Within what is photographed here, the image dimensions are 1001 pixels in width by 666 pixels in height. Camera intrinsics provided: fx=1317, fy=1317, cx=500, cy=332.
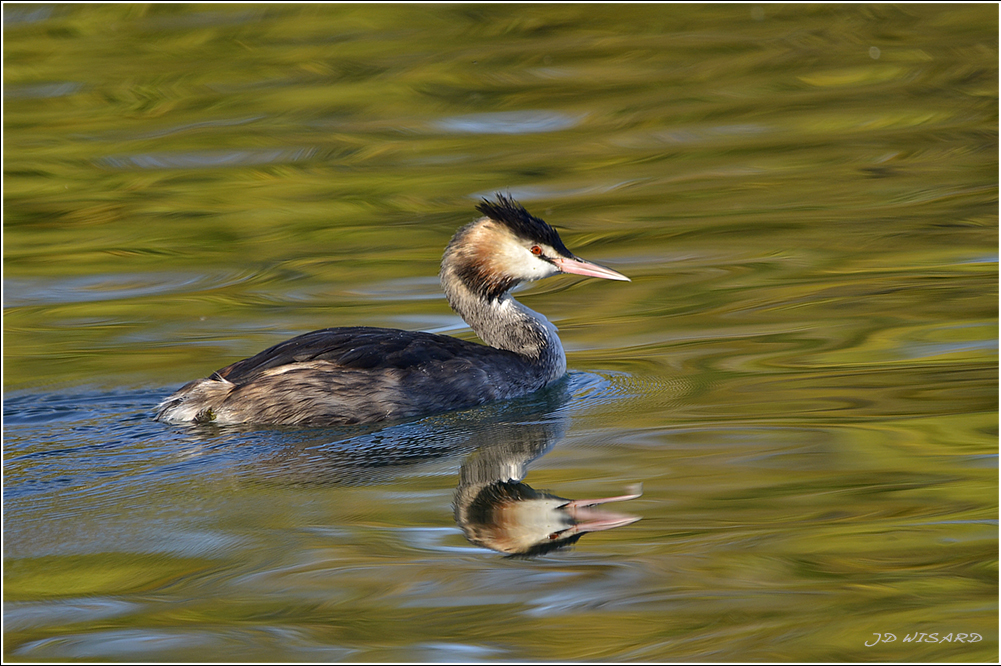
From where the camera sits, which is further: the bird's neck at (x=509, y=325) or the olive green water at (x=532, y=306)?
the bird's neck at (x=509, y=325)

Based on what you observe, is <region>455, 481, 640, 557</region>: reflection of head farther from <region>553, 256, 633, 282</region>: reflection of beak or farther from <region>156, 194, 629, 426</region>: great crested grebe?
<region>553, 256, 633, 282</region>: reflection of beak

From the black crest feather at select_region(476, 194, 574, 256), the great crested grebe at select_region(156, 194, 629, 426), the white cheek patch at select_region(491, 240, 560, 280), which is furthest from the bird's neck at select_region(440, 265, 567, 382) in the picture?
the black crest feather at select_region(476, 194, 574, 256)

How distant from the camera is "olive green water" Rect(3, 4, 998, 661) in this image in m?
4.62

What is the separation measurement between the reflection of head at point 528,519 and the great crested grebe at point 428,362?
1.17 metres

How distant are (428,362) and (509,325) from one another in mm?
804

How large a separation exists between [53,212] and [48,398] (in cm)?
422

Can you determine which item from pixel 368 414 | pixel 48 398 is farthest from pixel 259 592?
pixel 48 398

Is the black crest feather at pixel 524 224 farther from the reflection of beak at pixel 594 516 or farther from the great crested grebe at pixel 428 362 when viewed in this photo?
the reflection of beak at pixel 594 516

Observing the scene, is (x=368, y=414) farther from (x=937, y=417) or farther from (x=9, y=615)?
(x=937, y=417)

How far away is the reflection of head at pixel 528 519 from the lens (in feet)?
16.7

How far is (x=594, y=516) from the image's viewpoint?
5.30 m

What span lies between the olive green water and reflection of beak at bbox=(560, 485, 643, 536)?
0.30 feet

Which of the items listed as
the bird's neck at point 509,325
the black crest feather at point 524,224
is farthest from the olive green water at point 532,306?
the black crest feather at point 524,224

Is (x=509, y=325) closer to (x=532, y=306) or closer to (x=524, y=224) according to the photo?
(x=524, y=224)
